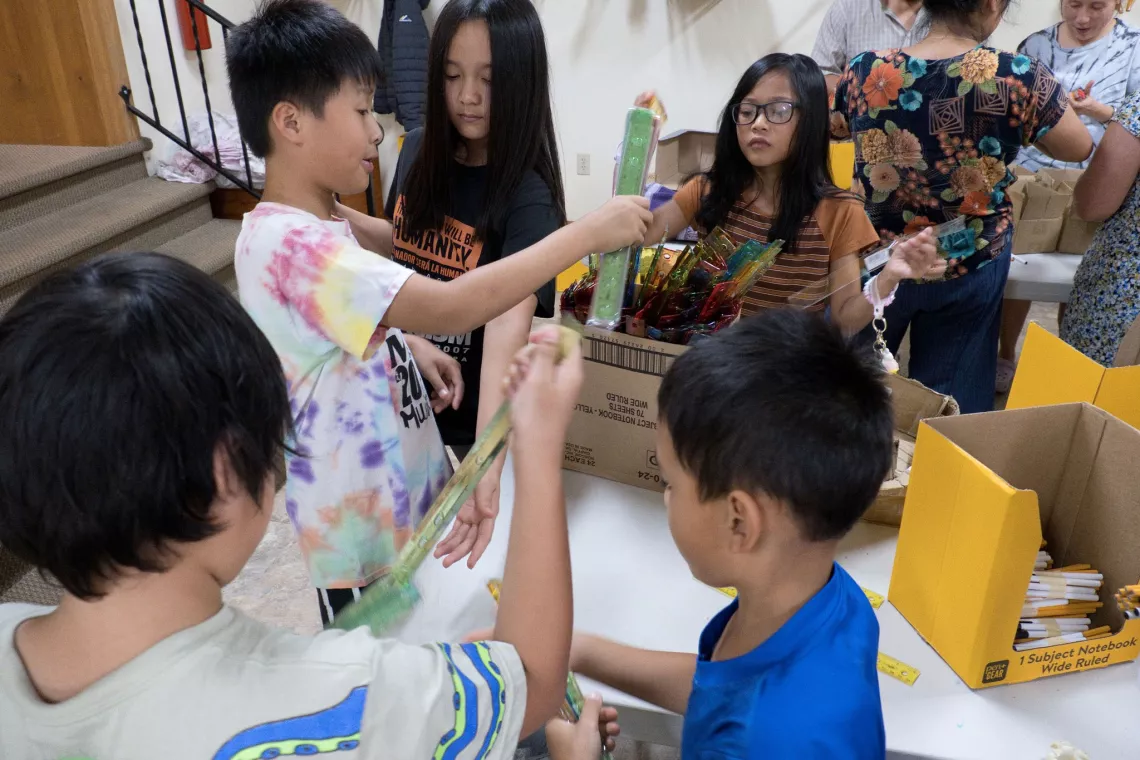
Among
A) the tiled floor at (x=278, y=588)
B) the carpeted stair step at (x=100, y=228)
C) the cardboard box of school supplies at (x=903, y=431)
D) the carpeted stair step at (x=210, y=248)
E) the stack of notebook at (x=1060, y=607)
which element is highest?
the cardboard box of school supplies at (x=903, y=431)

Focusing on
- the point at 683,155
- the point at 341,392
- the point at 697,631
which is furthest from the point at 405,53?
the point at 697,631

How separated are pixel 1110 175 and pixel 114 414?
2.14 m

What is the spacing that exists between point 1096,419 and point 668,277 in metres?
0.63

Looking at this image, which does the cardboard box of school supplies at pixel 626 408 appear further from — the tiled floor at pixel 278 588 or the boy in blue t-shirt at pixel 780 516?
the tiled floor at pixel 278 588

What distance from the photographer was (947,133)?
1782mm

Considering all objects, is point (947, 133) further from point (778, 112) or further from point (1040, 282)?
point (1040, 282)

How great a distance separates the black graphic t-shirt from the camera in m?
1.30

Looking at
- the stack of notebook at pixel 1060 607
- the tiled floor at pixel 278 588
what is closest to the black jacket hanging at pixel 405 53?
the tiled floor at pixel 278 588

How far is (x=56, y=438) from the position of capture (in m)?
0.54

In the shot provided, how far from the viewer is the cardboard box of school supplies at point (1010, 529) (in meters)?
0.94

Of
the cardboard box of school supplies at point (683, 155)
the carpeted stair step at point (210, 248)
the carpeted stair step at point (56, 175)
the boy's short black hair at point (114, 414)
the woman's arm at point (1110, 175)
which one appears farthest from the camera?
the carpeted stair step at point (210, 248)

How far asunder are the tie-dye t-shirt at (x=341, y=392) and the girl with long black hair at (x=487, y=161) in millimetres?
142

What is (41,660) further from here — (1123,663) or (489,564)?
(1123,663)

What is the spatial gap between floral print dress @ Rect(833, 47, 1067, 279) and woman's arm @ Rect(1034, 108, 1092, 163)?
0.03 m
